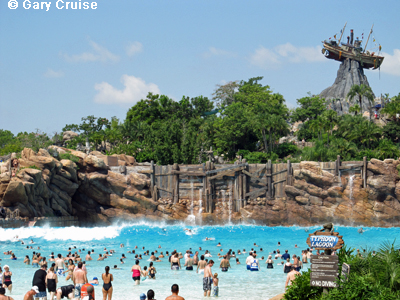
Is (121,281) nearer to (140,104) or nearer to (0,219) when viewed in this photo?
(0,219)

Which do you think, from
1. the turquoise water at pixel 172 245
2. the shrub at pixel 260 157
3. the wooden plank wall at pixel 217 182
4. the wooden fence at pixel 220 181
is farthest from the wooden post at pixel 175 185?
the shrub at pixel 260 157

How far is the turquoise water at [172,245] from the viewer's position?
21.1m

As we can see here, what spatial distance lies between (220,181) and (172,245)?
12411 millimetres

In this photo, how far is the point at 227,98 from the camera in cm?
8656

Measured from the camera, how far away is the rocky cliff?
82812 millimetres

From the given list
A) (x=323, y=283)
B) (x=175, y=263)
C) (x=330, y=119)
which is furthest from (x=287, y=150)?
(x=323, y=283)

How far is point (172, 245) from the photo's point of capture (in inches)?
1497

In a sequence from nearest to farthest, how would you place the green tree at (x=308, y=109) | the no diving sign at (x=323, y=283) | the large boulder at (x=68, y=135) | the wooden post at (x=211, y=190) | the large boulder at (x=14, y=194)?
the no diving sign at (x=323, y=283) → the large boulder at (x=14, y=194) → the wooden post at (x=211, y=190) → the green tree at (x=308, y=109) → the large boulder at (x=68, y=135)

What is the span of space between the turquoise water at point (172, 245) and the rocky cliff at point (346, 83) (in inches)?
1653

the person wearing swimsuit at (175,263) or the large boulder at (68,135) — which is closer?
the person wearing swimsuit at (175,263)

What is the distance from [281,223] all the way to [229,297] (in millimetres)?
28538

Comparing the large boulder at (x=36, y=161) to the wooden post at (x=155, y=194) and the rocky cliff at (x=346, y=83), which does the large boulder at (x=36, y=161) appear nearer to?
the wooden post at (x=155, y=194)

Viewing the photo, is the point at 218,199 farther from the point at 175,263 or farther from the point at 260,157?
the point at 175,263

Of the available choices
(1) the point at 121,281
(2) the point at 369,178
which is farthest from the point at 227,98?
(1) the point at 121,281
